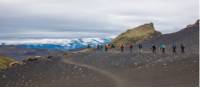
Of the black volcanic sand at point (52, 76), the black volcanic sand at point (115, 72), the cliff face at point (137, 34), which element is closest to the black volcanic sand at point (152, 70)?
the black volcanic sand at point (115, 72)

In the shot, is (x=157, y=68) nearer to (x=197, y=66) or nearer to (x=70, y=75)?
(x=197, y=66)

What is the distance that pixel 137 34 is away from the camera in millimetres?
134375

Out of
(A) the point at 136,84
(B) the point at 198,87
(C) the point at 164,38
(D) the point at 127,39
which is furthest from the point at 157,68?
(D) the point at 127,39

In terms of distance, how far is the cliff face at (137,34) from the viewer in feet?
422

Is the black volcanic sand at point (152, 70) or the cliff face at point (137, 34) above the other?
the black volcanic sand at point (152, 70)

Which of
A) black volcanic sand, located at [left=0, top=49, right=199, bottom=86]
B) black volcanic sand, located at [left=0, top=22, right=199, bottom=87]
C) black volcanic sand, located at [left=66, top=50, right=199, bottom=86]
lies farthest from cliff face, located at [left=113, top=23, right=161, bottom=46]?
black volcanic sand, located at [left=66, top=50, right=199, bottom=86]

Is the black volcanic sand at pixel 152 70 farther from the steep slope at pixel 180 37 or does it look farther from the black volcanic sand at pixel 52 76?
the steep slope at pixel 180 37

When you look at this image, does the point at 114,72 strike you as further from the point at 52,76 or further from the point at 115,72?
the point at 52,76

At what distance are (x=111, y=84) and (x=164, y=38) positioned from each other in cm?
6017

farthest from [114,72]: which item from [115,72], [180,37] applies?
[180,37]

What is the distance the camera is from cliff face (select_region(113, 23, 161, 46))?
128 meters

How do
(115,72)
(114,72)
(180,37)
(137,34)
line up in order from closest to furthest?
1. (115,72)
2. (114,72)
3. (180,37)
4. (137,34)

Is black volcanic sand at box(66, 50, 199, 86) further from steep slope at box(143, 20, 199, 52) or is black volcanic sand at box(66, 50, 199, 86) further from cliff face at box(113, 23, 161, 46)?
cliff face at box(113, 23, 161, 46)

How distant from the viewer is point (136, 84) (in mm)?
42312
